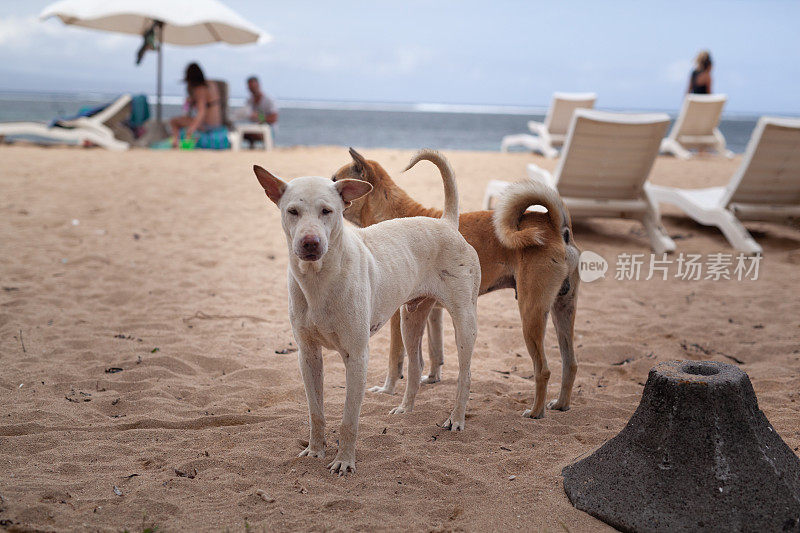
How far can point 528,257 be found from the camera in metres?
3.78

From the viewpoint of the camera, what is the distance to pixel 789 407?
12.6 feet

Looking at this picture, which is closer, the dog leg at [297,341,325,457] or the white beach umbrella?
the dog leg at [297,341,325,457]

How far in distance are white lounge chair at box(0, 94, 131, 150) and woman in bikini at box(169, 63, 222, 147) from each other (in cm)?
124

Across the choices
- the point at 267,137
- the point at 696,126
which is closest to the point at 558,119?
the point at 696,126

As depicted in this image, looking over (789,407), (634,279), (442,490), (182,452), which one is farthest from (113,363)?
(634,279)

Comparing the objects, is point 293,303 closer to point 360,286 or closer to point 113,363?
point 360,286

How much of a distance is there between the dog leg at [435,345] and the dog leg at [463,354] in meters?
0.80

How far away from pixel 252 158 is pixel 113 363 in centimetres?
939

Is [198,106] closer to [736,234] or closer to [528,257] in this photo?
[736,234]

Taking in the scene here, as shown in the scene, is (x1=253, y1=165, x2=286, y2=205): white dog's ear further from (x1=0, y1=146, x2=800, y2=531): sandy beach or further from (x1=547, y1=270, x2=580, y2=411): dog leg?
(x1=547, y1=270, x2=580, y2=411): dog leg

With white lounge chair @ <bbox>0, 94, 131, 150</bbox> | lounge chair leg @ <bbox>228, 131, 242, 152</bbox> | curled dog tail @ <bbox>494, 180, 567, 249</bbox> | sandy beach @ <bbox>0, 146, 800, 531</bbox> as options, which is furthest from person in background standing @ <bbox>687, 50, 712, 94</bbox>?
curled dog tail @ <bbox>494, 180, 567, 249</bbox>

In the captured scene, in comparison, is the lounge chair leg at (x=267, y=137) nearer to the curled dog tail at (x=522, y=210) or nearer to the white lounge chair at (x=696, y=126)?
the white lounge chair at (x=696, y=126)

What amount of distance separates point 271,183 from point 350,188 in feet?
1.13

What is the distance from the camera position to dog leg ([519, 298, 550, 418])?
370 centimetres
